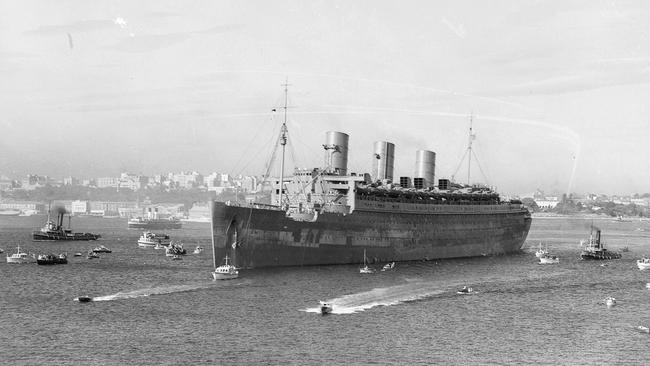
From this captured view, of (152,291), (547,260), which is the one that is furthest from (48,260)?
(547,260)

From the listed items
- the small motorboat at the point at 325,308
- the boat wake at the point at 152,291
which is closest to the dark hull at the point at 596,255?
the boat wake at the point at 152,291

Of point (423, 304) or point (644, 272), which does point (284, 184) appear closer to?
point (423, 304)

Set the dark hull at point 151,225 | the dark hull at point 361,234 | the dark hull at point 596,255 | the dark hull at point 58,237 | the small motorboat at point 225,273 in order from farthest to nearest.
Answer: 1. the dark hull at point 151,225
2. the dark hull at point 58,237
3. the dark hull at point 596,255
4. the dark hull at point 361,234
5. the small motorboat at point 225,273

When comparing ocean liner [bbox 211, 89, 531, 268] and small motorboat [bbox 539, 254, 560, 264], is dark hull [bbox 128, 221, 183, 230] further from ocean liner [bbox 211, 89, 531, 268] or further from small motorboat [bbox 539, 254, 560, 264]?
small motorboat [bbox 539, 254, 560, 264]

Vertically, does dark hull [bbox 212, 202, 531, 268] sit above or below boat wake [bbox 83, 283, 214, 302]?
above

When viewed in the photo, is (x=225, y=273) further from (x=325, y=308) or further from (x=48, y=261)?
(x=48, y=261)

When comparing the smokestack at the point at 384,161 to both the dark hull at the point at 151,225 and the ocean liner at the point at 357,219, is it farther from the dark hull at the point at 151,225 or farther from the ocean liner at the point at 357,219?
the dark hull at the point at 151,225

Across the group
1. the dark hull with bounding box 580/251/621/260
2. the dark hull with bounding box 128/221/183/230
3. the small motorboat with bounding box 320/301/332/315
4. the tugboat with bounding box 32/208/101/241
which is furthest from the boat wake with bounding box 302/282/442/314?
the dark hull with bounding box 128/221/183/230
